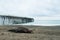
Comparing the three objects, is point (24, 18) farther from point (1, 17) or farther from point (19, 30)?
point (19, 30)

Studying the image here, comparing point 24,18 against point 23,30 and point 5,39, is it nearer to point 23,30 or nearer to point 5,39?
point 23,30

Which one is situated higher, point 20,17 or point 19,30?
point 19,30

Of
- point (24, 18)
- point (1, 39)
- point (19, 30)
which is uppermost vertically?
point (1, 39)

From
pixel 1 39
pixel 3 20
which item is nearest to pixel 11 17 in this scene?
pixel 3 20

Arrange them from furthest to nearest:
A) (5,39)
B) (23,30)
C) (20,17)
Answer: (20,17) → (23,30) → (5,39)

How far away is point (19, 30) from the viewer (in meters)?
23.6

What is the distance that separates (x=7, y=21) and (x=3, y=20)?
561 centimetres

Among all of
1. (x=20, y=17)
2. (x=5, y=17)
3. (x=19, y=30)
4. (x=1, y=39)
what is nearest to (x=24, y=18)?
(x=20, y=17)

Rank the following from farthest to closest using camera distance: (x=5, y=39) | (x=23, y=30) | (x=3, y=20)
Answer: (x=3, y=20) → (x=23, y=30) → (x=5, y=39)

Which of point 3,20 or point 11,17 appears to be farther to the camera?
point 11,17

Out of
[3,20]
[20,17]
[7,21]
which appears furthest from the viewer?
[20,17]

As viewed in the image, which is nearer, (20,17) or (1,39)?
(1,39)

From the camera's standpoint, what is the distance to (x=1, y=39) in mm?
14320

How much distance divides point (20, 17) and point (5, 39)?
266 ft
